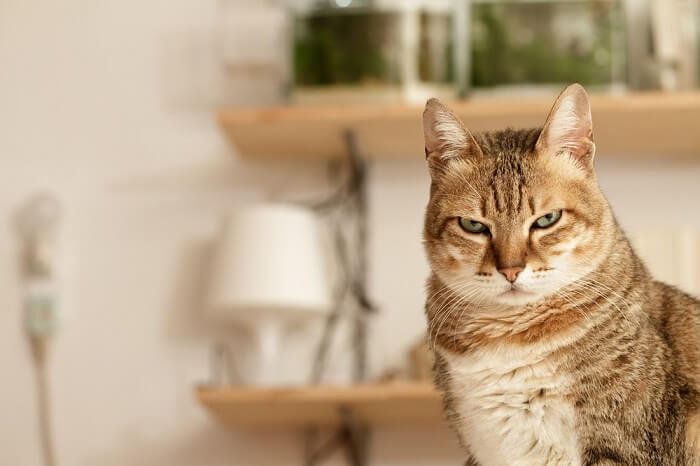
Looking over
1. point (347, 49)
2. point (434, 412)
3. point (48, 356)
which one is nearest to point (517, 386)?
point (434, 412)

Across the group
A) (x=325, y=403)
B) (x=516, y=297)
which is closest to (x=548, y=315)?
(x=516, y=297)

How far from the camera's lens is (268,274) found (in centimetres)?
192

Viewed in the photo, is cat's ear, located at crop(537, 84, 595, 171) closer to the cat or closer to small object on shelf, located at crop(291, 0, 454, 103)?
the cat

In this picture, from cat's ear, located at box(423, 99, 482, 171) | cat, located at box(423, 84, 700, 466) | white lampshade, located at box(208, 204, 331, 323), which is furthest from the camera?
white lampshade, located at box(208, 204, 331, 323)

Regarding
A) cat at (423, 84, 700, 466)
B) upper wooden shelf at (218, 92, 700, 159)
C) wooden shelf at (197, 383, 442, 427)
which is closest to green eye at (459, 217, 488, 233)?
cat at (423, 84, 700, 466)

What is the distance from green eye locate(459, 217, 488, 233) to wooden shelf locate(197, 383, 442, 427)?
713 mm

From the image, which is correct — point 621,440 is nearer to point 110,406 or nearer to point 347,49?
point 347,49

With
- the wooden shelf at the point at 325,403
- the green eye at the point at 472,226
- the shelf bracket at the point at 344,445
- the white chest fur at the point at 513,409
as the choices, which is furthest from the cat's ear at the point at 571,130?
the shelf bracket at the point at 344,445

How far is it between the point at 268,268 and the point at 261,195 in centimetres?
31

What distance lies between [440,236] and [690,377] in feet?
0.96

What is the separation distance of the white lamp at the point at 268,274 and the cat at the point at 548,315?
845 mm

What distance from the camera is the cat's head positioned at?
1.01 m

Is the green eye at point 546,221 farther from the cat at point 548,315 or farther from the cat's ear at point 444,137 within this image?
the cat's ear at point 444,137

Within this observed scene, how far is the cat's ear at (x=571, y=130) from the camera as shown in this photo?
3.31 ft
